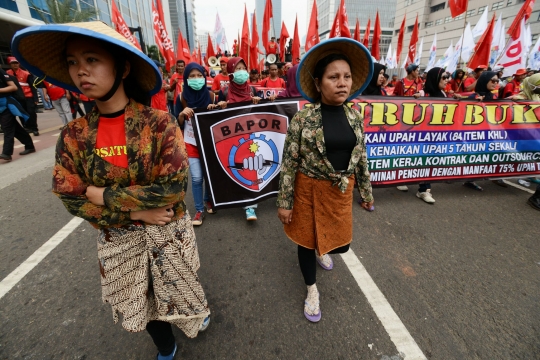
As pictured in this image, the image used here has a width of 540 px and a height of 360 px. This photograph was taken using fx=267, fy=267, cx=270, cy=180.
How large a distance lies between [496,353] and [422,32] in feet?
204

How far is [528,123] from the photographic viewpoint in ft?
13.5

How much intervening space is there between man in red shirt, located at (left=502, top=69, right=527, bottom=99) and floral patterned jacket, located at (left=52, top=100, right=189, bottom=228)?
800 centimetres

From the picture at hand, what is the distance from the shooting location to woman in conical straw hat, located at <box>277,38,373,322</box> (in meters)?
1.74

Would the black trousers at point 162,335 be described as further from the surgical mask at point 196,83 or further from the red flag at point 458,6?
the red flag at point 458,6

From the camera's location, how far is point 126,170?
1.19m

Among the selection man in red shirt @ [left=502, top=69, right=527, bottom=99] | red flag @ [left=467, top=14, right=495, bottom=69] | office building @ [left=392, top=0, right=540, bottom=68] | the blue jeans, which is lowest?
the blue jeans

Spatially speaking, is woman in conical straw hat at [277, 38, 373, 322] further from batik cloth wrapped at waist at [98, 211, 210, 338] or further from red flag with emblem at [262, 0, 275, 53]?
red flag with emblem at [262, 0, 275, 53]

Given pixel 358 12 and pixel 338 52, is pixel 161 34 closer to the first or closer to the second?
pixel 338 52

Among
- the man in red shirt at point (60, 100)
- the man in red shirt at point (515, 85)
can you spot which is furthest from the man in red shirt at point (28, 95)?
the man in red shirt at point (515, 85)

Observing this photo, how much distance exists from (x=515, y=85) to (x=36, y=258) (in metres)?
11.1

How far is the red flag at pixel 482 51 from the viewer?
226 inches

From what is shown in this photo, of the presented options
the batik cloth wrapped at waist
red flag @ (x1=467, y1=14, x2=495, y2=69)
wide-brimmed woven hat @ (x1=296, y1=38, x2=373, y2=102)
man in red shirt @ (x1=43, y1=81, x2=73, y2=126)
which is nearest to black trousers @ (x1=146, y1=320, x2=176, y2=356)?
the batik cloth wrapped at waist

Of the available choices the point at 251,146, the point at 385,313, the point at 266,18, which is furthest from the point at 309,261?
the point at 266,18

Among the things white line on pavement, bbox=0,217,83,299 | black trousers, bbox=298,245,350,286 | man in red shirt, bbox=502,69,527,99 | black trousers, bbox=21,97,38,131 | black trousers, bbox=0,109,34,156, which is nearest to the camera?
black trousers, bbox=298,245,350,286
